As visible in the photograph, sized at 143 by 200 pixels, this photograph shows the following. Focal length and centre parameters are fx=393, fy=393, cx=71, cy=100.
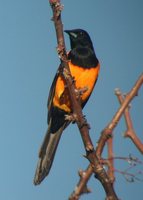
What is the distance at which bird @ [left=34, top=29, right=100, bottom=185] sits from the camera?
642 centimetres

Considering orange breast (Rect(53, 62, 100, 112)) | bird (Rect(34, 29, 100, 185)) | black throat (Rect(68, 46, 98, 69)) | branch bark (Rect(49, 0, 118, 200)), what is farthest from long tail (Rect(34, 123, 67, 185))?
branch bark (Rect(49, 0, 118, 200))

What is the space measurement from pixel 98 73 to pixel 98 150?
4972 millimetres

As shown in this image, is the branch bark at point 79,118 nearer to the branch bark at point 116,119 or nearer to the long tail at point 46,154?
the branch bark at point 116,119

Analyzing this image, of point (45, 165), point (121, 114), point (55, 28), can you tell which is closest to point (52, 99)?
point (45, 165)

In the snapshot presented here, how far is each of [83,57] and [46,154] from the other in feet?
6.26

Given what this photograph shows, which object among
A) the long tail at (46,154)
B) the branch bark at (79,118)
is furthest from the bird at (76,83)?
the branch bark at (79,118)

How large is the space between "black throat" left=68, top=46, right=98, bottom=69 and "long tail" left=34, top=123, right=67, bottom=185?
49.1 inches

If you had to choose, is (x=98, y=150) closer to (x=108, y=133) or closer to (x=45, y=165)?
(x=108, y=133)

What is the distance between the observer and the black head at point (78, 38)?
712 centimetres

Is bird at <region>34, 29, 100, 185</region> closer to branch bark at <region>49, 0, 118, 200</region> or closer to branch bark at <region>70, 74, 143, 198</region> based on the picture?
branch bark at <region>49, 0, 118, 200</region>

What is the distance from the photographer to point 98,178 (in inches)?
75.8

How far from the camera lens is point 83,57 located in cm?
675

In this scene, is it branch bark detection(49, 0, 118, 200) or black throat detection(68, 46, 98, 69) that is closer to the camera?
branch bark detection(49, 0, 118, 200)

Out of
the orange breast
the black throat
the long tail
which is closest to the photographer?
the long tail
